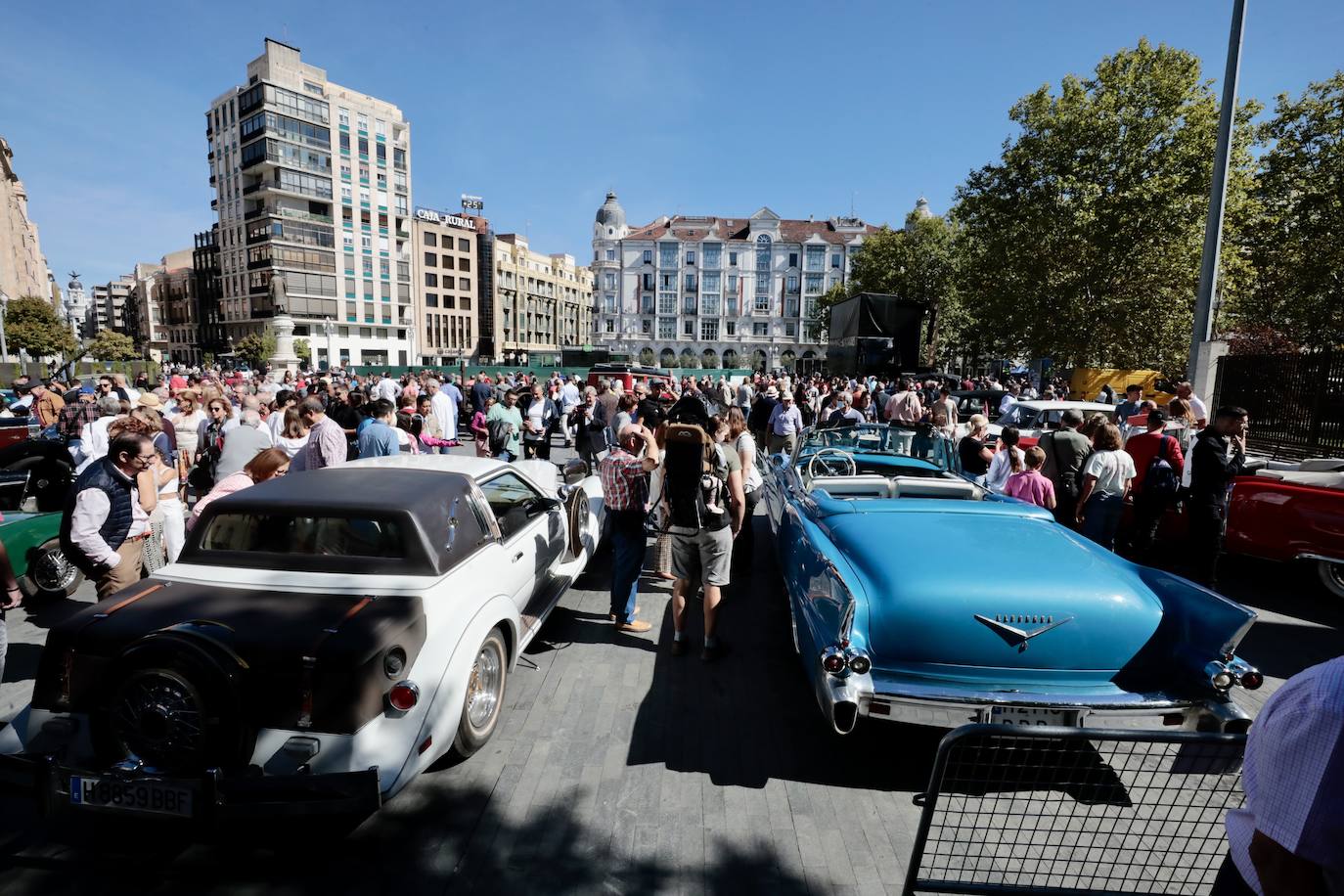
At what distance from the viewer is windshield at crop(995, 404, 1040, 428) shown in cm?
1220

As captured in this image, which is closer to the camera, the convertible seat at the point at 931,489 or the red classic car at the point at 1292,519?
the convertible seat at the point at 931,489

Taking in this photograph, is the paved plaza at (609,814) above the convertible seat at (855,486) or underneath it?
underneath

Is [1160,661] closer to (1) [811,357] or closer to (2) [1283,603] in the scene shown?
(2) [1283,603]

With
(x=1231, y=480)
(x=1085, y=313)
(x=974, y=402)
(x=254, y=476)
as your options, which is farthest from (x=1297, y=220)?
(x=254, y=476)

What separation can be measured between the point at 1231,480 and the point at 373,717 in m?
7.38

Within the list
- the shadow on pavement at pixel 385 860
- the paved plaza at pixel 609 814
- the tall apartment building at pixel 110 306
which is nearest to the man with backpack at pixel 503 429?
the paved plaza at pixel 609 814

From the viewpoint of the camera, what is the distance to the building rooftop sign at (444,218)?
74688mm

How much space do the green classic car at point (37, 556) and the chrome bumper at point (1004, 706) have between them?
6574 millimetres

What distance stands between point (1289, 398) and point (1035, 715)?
462 inches

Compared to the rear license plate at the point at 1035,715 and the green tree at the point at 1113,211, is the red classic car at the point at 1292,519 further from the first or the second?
the green tree at the point at 1113,211

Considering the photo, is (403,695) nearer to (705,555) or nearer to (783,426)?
(705,555)

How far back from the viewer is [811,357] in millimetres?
83125

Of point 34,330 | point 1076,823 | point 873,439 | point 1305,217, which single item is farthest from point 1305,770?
point 34,330

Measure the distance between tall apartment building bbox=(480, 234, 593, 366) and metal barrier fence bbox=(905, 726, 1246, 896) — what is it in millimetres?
74532
